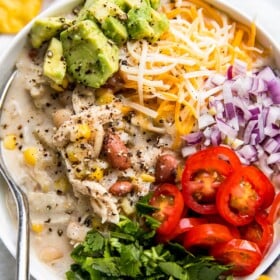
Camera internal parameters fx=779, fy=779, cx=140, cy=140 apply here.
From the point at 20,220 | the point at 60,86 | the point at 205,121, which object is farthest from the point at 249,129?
the point at 20,220

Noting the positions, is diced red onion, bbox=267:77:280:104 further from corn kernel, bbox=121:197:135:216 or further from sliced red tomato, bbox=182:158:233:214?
corn kernel, bbox=121:197:135:216

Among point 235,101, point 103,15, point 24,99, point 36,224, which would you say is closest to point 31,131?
point 24,99

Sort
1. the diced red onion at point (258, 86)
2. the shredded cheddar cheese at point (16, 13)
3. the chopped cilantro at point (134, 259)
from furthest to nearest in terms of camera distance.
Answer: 1. the shredded cheddar cheese at point (16, 13)
2. the diced red onion at point (258, 86)
3. the chopped cilantro at point (134, 259)

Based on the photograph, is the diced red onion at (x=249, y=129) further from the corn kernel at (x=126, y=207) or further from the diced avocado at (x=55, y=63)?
the diced avocado at (x=55, y=63)

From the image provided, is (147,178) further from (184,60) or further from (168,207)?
(184,60)

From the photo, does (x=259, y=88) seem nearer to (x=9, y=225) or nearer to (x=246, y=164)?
(x=246, y=164)

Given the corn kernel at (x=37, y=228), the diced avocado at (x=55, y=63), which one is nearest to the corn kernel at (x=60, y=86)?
the diced avocado at (x=55, y=63)

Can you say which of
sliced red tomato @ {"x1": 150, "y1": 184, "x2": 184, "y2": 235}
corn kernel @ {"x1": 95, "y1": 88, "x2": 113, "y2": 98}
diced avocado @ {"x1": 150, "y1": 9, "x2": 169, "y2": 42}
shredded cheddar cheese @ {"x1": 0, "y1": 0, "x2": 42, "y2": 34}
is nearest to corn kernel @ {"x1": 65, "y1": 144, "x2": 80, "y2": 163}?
corn kernel @ {"x1": 95, "y1": 88, "x2": 113, "y2": 98}
